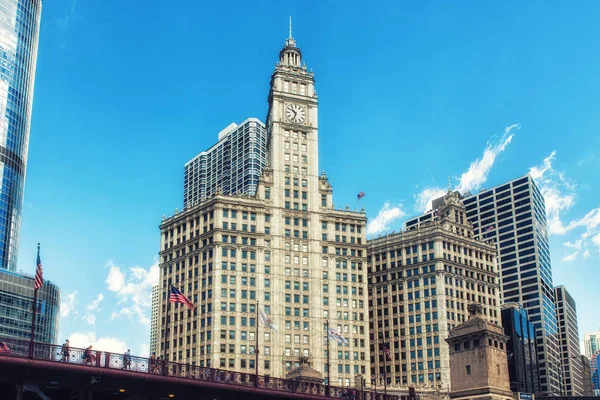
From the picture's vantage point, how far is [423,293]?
551 feet

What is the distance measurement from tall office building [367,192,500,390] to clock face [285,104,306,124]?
33.0 meters

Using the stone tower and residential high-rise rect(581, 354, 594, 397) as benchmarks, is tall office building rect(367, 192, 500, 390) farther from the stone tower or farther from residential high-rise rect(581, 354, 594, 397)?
the stone tower

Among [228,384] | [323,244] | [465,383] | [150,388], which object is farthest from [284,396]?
[323,244]

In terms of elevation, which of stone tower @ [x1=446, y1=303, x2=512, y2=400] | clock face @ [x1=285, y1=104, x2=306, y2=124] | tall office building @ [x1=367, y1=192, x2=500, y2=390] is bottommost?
stone tower @ [x1=446, y1=303, x2=512, y2=400]

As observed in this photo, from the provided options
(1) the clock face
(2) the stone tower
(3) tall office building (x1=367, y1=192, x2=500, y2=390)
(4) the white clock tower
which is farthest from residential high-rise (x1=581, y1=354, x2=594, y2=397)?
(1) the clock face

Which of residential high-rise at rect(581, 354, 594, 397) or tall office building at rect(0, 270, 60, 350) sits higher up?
tall office building at rect(0, 270, 60, 350)

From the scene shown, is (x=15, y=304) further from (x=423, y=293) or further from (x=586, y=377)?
(x=586, y=377)

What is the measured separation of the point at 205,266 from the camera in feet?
504

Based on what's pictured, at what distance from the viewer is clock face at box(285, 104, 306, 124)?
→ 549ft

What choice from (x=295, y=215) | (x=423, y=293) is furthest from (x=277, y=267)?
(x=423, y=293)

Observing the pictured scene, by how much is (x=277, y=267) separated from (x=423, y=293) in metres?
33.2

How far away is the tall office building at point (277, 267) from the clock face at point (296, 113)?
0.24 metres

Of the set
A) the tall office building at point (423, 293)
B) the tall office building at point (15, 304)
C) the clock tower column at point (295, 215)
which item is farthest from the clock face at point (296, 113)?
the tall office building at point (15, 304)

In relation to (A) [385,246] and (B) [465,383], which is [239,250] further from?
(B) [465,383]
